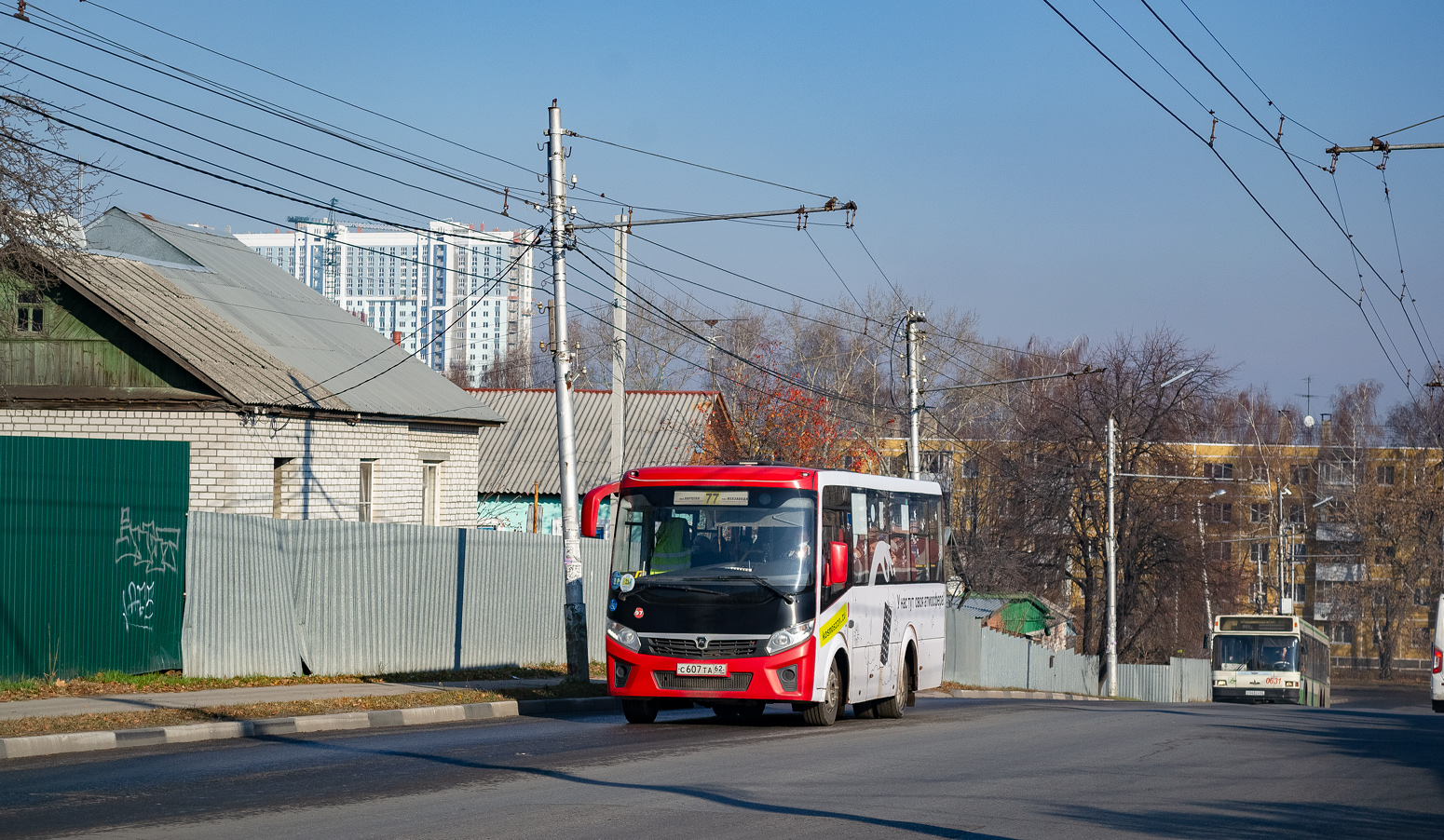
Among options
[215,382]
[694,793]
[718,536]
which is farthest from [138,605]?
[694,793]

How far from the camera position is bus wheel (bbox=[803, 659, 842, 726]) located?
14836 mm

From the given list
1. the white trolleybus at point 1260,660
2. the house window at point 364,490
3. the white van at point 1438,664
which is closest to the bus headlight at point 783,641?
the house window at point 364,490

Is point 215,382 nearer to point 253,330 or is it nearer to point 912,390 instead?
point 253,330

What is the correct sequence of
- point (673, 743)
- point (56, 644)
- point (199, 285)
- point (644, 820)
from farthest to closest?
point (199, 285)
point (56, 644)
point (673, 743)
point (644, 820)

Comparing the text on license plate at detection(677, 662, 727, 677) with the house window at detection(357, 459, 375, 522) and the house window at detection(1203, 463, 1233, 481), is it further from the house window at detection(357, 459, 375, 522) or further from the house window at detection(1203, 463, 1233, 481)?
the house window at detection(1203, 463, 1233, 481)

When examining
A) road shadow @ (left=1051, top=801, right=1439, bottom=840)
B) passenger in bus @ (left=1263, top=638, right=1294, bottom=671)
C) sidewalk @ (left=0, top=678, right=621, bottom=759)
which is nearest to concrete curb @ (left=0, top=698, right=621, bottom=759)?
sidewalk @ (left=0, top=678, right=621, bottom=759)

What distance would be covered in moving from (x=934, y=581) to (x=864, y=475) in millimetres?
3706

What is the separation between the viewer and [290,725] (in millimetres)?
13359

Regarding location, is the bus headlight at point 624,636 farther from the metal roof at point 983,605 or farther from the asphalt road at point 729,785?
the metal roof at point 983,605

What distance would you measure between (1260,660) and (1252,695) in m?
1.12

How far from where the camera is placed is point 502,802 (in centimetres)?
884

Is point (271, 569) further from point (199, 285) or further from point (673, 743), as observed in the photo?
point (199, 285)

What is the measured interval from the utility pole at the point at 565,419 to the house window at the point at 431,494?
9874 millimetres

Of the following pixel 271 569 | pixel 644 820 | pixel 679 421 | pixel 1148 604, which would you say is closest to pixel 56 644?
pixel 271 569
